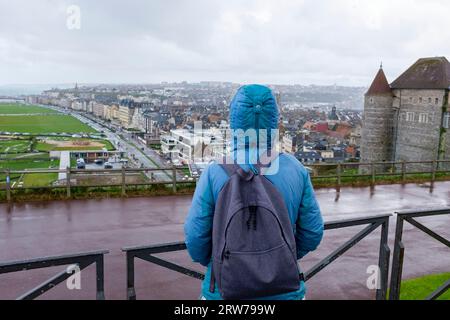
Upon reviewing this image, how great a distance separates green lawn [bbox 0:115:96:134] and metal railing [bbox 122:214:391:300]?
19.2 m

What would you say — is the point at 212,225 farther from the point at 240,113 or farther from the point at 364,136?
the point at 364,136

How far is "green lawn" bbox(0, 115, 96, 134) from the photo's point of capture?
22.9 metres

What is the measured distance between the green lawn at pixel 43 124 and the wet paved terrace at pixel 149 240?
42.0 feet

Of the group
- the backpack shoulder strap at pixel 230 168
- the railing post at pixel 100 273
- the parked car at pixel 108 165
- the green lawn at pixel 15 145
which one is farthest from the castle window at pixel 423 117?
the backpack shoulder strap at pixel 230 168

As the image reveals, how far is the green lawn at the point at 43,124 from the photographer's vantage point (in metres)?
22.9

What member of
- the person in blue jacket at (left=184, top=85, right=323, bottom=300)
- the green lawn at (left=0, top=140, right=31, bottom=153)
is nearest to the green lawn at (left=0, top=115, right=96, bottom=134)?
the green lawn at (left=0, top=140, right=31, bottom=153)

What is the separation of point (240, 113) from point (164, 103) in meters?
Answer: 30.8

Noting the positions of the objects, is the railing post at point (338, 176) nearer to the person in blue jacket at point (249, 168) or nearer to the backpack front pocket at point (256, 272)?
the person in blue jacket at point (249, 168)

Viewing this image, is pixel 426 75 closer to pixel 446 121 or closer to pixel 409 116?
pixel 409 116

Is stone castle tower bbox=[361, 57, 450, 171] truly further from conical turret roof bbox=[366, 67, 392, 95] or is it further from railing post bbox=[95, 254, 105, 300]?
railing post bbox=[95, 254, 105, 300]

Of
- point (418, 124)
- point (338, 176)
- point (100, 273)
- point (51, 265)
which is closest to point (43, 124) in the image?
point (338, 176)

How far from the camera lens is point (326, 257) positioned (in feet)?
13.6
